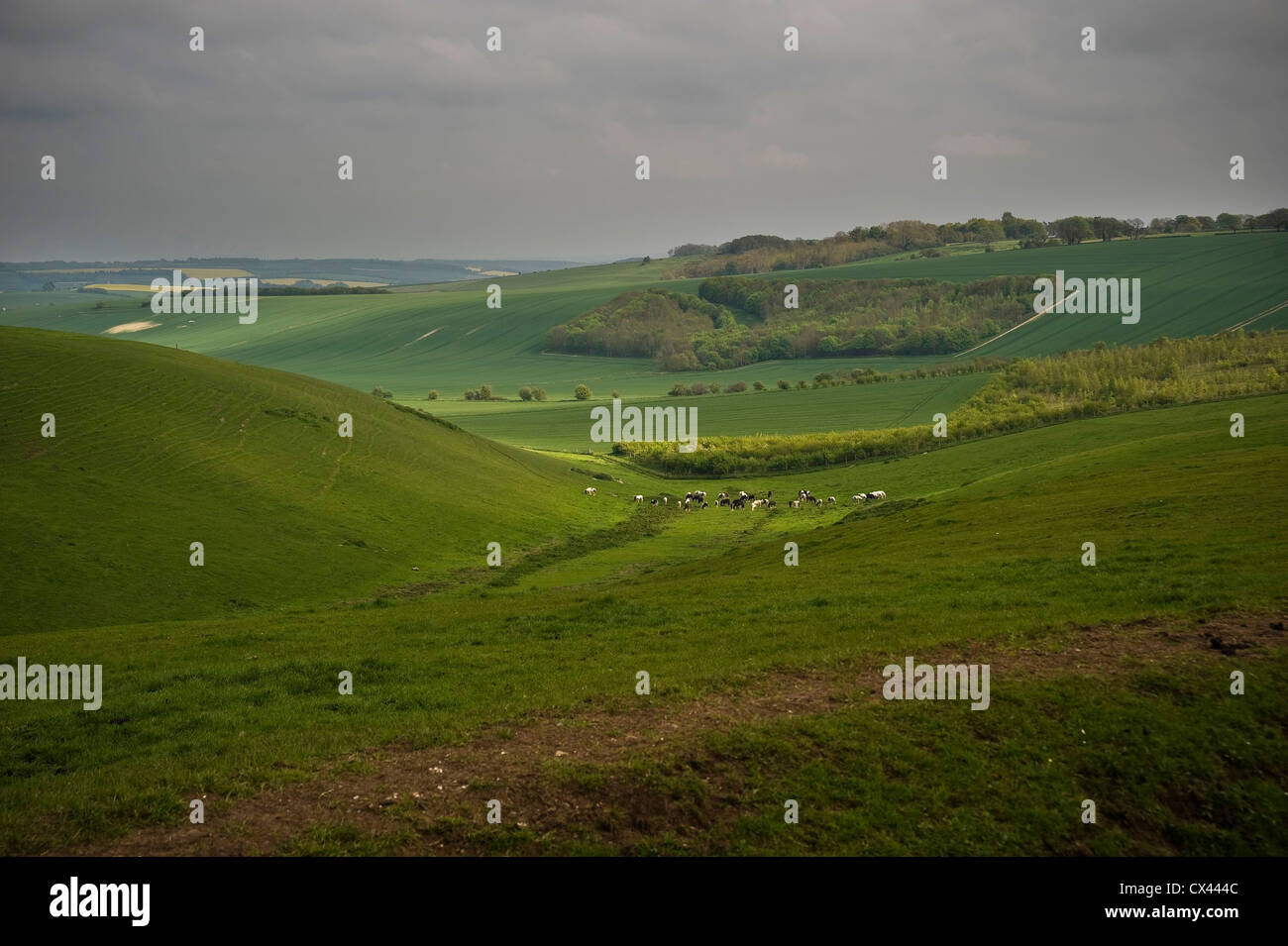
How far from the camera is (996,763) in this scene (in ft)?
48.5

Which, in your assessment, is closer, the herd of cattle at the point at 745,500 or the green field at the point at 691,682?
the green field at the point at 691,682

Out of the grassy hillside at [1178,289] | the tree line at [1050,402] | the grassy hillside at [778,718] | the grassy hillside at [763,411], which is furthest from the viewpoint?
the grassy hillside at [1178,289]

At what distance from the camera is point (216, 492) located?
167 feet

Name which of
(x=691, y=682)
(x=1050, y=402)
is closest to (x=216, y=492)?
(x=691, y=682)

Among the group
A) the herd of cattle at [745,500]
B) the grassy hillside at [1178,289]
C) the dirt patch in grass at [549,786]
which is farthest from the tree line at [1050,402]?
the dirt patch in grass at [549,786]

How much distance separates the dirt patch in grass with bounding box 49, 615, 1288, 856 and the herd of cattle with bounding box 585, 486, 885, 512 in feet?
188

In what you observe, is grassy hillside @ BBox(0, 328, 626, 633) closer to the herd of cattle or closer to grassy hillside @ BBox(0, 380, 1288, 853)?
grassy hillside @ BBox(0, 380, 1288, 853)

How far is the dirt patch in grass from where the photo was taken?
1232 cm

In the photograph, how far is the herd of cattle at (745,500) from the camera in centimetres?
7575

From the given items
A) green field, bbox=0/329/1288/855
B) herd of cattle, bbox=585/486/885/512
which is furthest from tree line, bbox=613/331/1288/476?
green field, bbox=0/329/1288/855

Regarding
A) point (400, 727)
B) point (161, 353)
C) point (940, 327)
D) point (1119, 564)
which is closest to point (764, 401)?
point (940, 327)

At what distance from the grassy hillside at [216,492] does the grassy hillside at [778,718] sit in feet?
17.9

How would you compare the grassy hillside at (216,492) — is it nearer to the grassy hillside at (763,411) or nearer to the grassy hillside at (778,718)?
the grassy hillside at (778,718)

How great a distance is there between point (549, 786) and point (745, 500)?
66.0 metres
